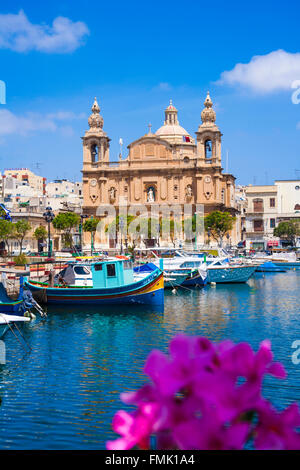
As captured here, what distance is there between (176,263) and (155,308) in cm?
1455

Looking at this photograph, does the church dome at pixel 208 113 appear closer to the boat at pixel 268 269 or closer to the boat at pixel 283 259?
the boat at pixel 283 259

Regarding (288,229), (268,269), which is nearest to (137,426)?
(268,269)

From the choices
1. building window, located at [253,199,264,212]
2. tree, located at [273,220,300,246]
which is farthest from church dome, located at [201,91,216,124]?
building window, located at [253,199,264,212]

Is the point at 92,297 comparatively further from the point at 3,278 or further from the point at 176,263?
the point at 176,263

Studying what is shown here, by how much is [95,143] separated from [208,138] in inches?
637

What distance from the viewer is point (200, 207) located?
7525 centimetres

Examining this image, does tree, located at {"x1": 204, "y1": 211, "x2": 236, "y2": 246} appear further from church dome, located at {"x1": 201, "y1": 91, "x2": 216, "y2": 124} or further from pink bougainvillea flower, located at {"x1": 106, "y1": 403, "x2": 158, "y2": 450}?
pink bougainvillea flower, located at {"x1": 106, "y1": 403, "x2": 158, "y2": 450}

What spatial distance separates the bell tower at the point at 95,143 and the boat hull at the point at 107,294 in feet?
168

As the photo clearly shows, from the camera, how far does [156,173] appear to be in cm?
7731

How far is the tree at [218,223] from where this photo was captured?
69062 millimetres

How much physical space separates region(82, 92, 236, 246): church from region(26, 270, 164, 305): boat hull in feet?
154
